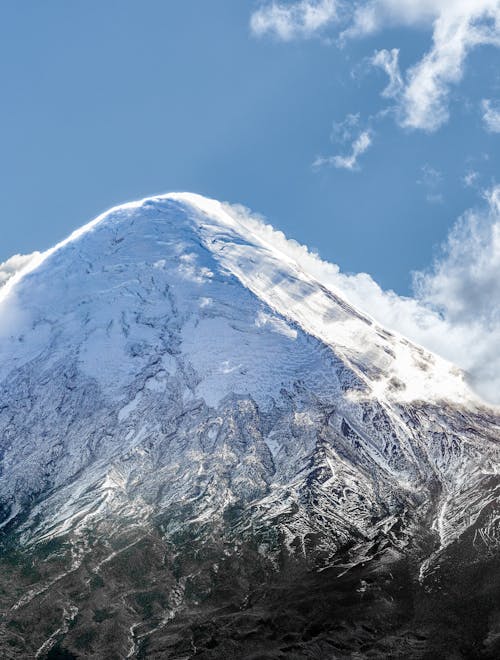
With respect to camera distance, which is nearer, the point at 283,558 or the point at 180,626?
the point at 180,626

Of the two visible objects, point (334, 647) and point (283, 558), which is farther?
point (283, 558)

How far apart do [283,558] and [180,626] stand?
31020 millimetres

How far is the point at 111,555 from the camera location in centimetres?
18175

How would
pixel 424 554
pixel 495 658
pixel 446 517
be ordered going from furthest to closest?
1. pixel 446 517
2. pixel 424 554
3. pixel 495 658

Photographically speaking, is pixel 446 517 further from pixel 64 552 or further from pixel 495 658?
pixel 64 552

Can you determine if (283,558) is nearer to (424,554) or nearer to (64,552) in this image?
(424,554)

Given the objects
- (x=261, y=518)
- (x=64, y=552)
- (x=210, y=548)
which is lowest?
(x=64, y=552)

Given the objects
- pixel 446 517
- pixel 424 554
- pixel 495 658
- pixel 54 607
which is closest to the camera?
pixel 495 658

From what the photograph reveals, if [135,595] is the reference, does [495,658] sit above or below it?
above

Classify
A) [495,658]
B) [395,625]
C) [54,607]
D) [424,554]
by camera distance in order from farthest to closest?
[424,554]
[54,607]
[395,625]
[495,658]

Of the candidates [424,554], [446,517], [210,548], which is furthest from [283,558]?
[446,517]

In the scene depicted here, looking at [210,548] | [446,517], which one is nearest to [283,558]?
[210,548]

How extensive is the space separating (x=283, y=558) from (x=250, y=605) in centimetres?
1969

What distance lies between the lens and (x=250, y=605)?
161375 mm
